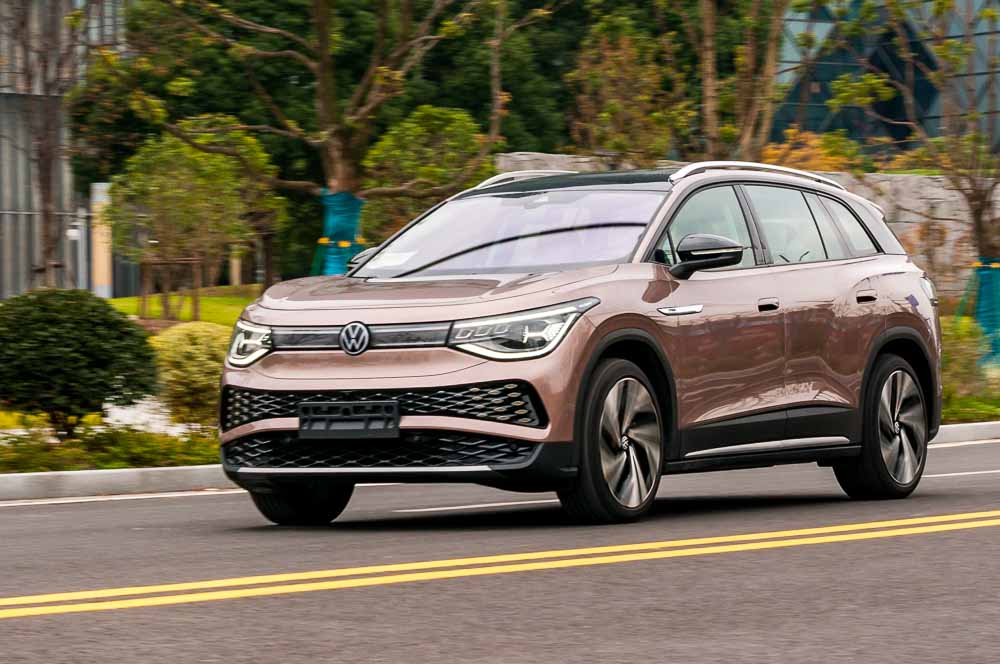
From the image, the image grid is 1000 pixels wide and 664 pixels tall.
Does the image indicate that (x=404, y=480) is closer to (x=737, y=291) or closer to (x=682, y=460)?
(x=682, y=460)

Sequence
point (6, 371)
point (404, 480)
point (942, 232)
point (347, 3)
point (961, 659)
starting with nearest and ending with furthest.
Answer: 1. point (961, 659)
2. point (404, 480)
3. point (6, 371)
4. point (942, 232)
5. point (347, 3)

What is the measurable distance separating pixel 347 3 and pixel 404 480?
36.5 metres

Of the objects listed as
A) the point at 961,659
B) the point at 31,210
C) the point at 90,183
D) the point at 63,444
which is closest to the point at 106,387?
the point at 63,444

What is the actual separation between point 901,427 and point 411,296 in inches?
145

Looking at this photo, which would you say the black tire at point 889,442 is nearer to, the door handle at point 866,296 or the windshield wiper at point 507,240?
the door handle at point 866,296

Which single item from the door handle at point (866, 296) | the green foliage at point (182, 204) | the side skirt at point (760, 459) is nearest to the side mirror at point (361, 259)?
the side skirt at point (760, 459)

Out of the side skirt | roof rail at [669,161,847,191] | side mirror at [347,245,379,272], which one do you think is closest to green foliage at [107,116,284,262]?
roof rail at [669,161,847,191]

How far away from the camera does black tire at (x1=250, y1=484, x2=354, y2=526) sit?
31.7 feet

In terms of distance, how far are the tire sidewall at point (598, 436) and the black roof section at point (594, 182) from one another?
A: 1.29 m

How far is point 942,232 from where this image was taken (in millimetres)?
25969

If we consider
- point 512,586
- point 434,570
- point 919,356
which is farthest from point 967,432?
point 512,586

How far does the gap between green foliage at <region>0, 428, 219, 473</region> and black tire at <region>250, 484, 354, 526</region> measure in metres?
4.05

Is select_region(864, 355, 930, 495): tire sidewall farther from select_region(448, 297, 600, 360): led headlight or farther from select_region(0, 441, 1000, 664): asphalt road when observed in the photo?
select_region(448, 297, 600, 360): led headlight

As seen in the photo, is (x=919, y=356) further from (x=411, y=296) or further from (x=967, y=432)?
(x=967, y=432)
